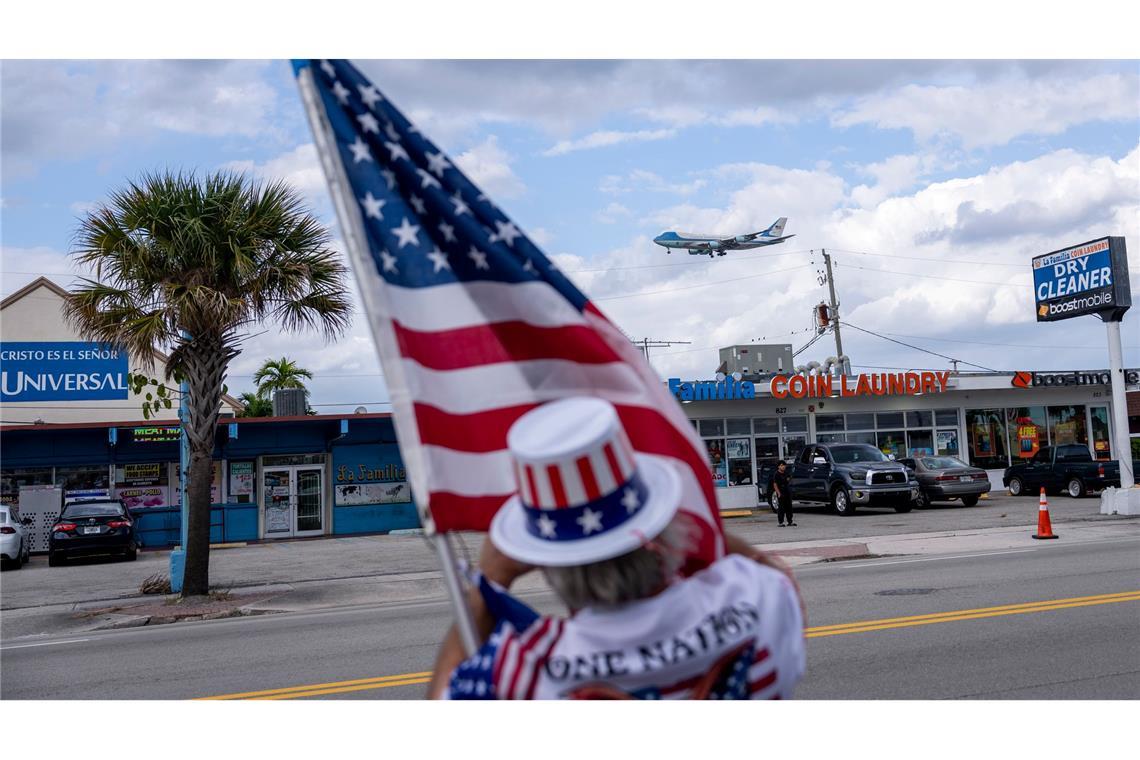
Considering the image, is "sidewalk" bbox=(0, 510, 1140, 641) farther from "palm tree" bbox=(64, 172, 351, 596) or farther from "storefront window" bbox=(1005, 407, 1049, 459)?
"storefront window" bbox=(1005, 407, 1049, 459)

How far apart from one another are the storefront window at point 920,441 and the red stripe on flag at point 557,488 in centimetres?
3568

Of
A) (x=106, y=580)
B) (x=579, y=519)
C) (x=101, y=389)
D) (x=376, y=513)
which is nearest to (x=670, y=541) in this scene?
(x=579, y=519)

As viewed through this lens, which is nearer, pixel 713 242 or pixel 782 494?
pixel 782 494

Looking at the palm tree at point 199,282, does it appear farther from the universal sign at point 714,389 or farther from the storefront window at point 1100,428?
the storefront window at point 1100,428

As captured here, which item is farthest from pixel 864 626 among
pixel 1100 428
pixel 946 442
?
pixel 1100 428

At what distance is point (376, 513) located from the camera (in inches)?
1215

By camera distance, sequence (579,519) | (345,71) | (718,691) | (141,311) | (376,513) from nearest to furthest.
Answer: (579,519), (718,691), (345,71), (141,311), (376,513)

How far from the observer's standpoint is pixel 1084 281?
25047 mm

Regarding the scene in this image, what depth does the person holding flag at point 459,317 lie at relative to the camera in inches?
103

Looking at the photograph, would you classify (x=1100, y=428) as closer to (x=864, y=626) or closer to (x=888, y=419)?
(x=888, y=419)

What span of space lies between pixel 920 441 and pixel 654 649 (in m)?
35.8

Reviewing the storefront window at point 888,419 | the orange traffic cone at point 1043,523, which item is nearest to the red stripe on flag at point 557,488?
the orange traffic cone at point 1043,523

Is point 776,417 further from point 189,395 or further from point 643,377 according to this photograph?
point 643,377

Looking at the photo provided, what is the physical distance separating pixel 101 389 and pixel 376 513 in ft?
35.9
